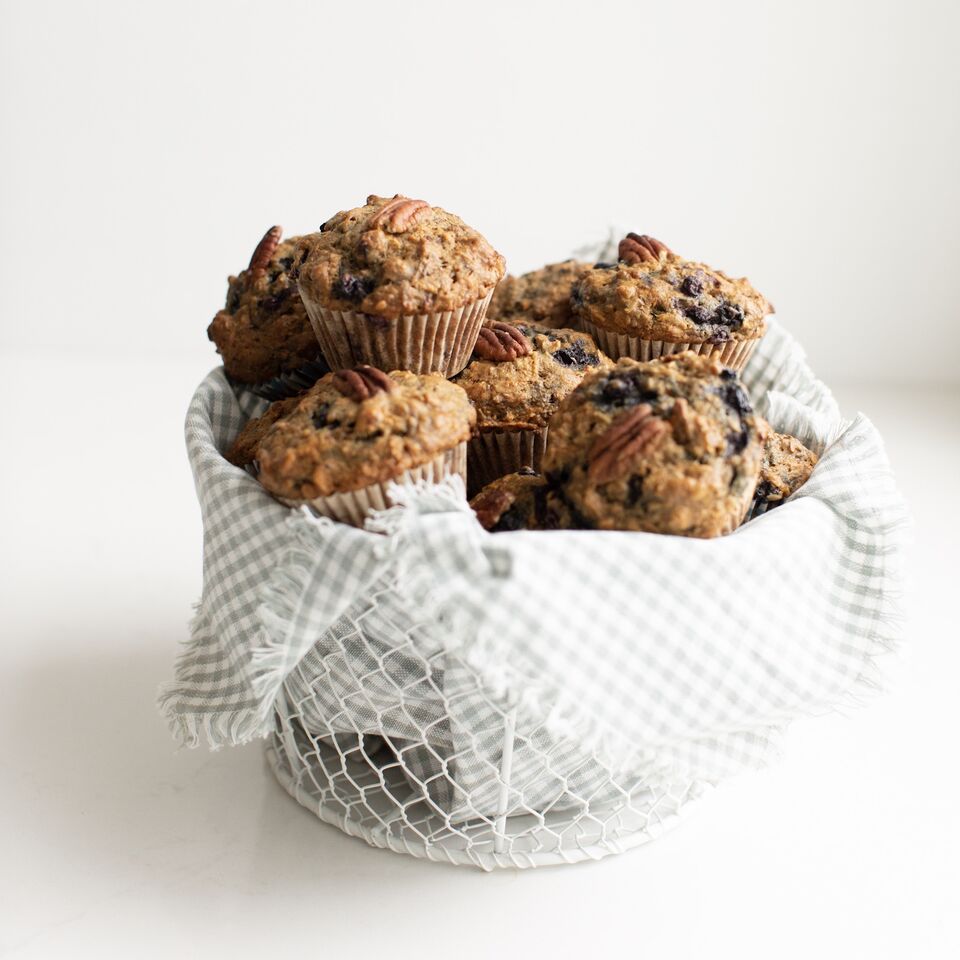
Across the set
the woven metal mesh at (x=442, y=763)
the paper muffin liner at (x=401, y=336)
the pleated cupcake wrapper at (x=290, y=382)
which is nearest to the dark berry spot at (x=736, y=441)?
the woven metal mesh at (x=442, y=763)

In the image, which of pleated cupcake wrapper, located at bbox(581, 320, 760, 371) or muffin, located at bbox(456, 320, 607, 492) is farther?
pleated cupcake wrapper, located at bbox(581, 320, 760, 371)

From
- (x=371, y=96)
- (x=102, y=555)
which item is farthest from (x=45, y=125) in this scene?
(x=102, y=555)

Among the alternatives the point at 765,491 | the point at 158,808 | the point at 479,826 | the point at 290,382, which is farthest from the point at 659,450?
the point at 158,808

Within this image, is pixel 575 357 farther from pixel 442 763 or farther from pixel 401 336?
pixel 442 763

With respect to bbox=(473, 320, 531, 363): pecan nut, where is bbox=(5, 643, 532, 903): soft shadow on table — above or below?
below

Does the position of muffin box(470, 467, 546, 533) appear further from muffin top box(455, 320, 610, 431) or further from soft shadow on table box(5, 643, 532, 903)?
soft shadow on table box(5, 643, 532, 903)

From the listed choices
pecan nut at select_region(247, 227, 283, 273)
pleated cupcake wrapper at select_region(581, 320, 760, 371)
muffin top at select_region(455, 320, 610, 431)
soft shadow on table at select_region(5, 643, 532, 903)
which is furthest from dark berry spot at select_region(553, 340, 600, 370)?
soft shadow on table at select_region(5, 643, 532, 903)

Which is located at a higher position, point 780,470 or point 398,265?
point 398,265
